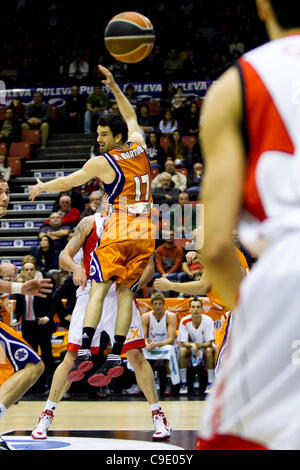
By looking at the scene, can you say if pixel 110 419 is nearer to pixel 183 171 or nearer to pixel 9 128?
pixel 183 171

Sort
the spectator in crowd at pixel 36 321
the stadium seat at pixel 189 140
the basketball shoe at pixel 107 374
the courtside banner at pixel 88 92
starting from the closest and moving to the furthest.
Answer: the basketball shoe at pixel 107 374 → the spectator in crowd at pixel 36 321 → the stadium seat at pixel 189 140 → the courtside banner at pixel 88 92

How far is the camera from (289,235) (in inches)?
70.1

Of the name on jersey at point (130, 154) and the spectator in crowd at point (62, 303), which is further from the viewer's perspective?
the spectator in crowd at point (62, 303)

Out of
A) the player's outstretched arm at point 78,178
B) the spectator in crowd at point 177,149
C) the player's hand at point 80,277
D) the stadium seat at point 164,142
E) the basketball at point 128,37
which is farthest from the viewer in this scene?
the stadium seat at point 164,142

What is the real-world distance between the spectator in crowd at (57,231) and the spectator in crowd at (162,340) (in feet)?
8.23

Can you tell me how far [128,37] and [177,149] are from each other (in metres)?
8.09

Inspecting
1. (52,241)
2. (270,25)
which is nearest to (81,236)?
(270,25)

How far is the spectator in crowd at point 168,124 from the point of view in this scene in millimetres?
15070

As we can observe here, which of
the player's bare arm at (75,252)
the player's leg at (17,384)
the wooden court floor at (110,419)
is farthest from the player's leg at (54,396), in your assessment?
the player's leg at (17,384)

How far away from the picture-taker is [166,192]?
1284 cm

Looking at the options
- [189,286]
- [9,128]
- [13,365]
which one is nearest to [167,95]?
[9,128]

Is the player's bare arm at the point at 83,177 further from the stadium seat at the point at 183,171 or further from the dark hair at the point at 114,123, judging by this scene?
the stadium seat at the point at 183,171

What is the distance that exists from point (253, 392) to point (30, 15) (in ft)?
64.9

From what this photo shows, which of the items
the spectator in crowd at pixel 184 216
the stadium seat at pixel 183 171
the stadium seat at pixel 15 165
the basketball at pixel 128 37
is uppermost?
the basketball at pixel 128 37
